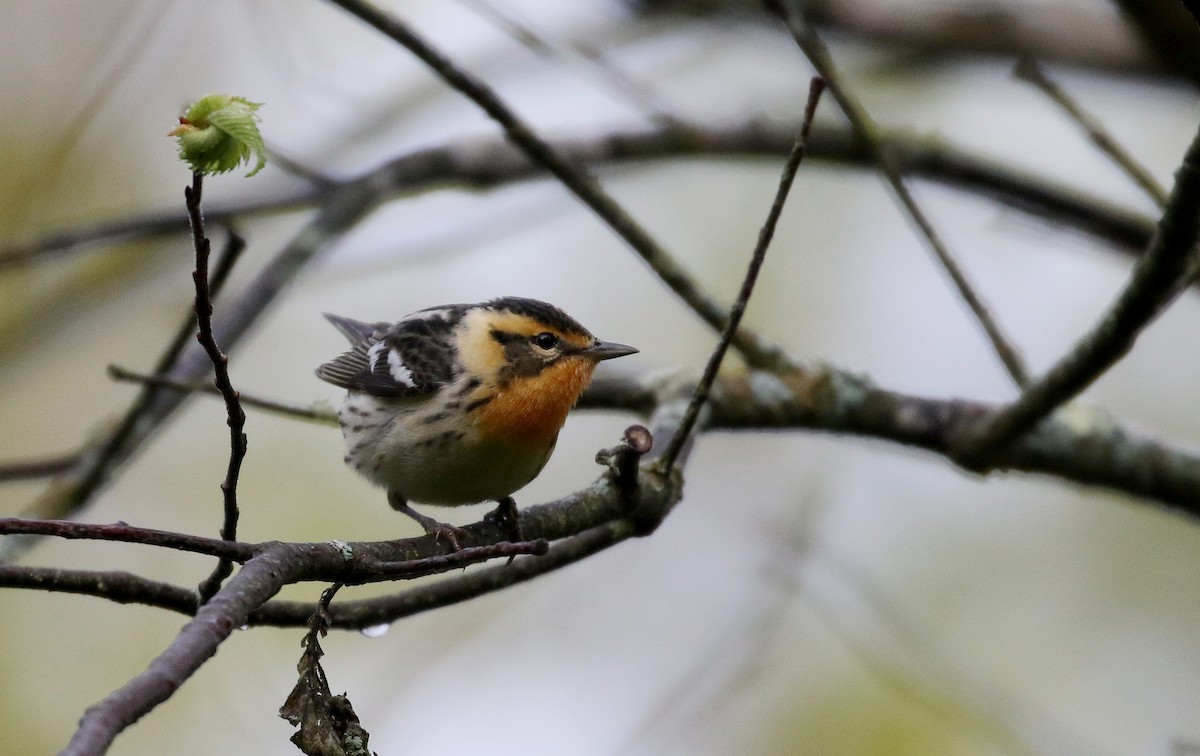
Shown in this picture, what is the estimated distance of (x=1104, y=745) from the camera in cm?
778

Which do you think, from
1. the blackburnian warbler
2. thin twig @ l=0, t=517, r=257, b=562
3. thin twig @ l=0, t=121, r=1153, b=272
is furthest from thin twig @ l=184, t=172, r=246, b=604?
thin twig @ l=0, t=121, r=1153, b=272

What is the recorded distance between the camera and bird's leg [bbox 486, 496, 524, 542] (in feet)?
10.0

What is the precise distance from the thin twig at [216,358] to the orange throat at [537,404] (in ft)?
5.58

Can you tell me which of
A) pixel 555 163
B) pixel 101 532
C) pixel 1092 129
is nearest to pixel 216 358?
pixel 101 532

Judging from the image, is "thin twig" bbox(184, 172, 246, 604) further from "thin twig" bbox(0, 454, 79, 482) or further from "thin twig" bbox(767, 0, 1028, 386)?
"thin twig" bbox(767, 0, 1028, 386)

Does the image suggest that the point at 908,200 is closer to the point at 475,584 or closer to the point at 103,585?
the point at 475,584

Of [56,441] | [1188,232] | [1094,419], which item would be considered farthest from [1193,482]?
[56,441]

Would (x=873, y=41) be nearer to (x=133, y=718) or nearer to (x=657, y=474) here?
(x=657, y=474)

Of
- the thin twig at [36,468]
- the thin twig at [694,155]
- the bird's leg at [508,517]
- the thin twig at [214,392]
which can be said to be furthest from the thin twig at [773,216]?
the thin twig at [36,468]

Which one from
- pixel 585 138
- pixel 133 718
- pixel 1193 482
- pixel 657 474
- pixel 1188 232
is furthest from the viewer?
pixel 585 138

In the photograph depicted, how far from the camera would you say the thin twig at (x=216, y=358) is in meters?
1.98

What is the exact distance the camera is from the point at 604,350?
14.2 feet

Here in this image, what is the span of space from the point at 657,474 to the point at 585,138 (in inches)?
112

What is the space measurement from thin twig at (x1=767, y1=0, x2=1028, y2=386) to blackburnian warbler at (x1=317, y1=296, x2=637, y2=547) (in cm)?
113
